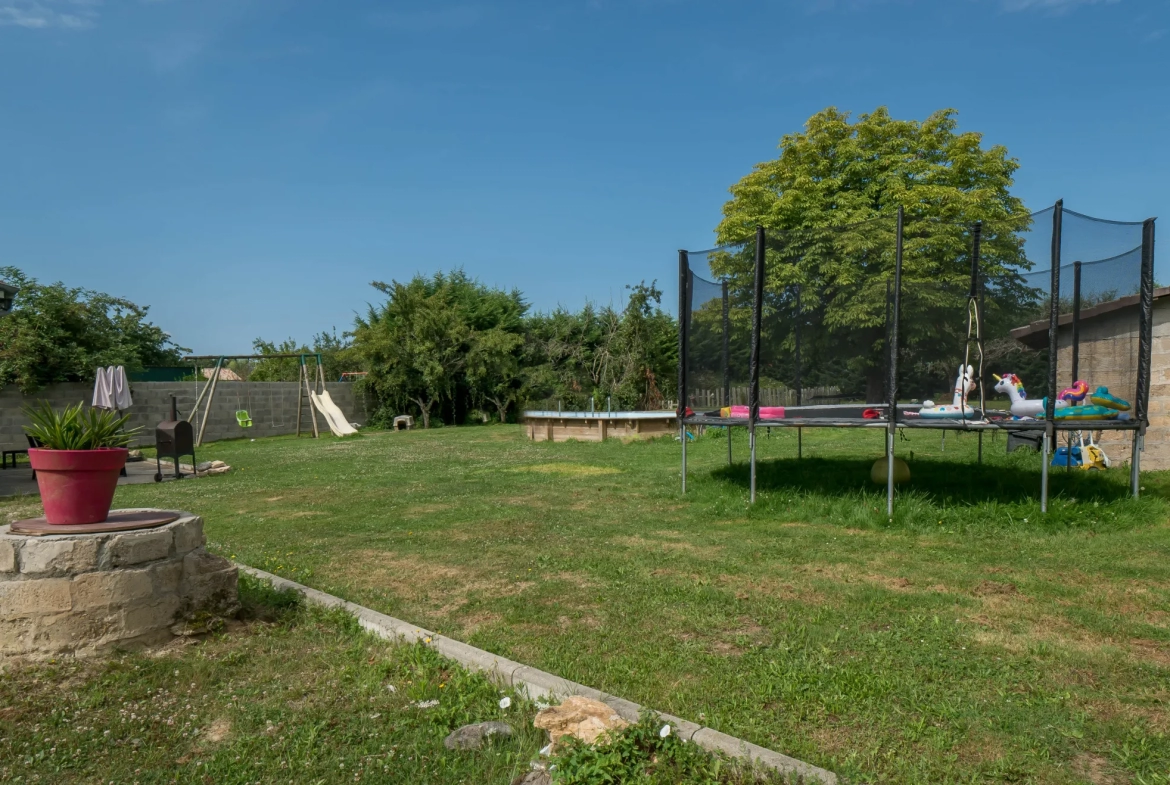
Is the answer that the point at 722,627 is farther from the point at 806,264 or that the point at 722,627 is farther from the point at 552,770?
the point at 806,264

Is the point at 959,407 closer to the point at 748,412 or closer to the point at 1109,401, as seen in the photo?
the point at 1109,401

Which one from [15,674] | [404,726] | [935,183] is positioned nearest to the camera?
[404,726]

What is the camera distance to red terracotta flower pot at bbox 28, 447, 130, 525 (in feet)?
12.6

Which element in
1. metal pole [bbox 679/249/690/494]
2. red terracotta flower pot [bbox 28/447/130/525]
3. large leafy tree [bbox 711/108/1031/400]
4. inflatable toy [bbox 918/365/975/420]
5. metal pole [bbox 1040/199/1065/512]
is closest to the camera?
red terracotta flower pot [bbox 28/447/130/525]

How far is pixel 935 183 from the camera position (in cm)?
2405

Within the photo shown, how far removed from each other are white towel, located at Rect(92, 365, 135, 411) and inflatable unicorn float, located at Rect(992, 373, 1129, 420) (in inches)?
555

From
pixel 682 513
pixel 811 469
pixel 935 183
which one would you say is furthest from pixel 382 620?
pixel 935 183

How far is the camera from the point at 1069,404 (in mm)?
7027

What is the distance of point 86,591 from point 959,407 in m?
6.95

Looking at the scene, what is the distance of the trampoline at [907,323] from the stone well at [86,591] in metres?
5.21

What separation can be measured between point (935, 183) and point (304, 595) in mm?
24478

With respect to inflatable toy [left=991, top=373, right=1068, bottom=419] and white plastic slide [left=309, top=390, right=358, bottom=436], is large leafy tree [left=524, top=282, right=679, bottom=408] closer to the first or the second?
white plastic slide [left=309, top=390, right=358, bottom=436]

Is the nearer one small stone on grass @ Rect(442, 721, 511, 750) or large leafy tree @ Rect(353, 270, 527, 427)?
small stone on grass @ Rect(442, 721, 511, 750)

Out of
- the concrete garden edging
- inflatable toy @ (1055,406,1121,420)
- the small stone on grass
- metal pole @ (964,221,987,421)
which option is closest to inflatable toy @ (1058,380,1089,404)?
inflatable toy @ (1055,406,1121,420)
